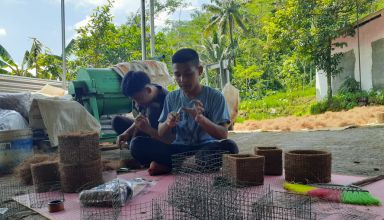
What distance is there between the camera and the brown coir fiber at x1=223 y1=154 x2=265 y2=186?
2615 millimetres

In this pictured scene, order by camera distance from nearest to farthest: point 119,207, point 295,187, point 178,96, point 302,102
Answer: point 119,207 → point 295,187 → point 178,96 → point 302,102

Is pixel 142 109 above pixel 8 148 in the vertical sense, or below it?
above

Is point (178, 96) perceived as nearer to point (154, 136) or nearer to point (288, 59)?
point (154, 136)

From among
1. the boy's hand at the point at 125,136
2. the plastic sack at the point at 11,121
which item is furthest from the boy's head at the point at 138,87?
the plastic sack at the point at 11,121

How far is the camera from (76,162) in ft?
9.66

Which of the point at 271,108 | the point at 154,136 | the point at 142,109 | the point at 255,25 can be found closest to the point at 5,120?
the point at 142,109

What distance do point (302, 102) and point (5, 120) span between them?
14.3 meters

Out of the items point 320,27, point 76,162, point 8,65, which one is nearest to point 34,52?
point 8,65

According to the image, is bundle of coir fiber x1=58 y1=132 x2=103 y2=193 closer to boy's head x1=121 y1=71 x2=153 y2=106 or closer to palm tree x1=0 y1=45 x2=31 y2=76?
boy's head x1=121 y1=71 x2=153 y2=106

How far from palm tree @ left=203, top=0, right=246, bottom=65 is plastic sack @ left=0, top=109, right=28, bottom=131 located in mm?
18857

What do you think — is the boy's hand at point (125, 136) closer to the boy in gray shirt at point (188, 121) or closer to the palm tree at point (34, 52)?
the boy in gray shirt at point (188, 121)

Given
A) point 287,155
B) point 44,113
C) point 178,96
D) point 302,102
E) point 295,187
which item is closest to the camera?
point 295,187

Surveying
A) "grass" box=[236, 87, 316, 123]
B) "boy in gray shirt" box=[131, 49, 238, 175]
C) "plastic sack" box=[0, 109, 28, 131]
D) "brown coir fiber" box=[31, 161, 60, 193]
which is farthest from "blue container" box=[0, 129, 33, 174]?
"grass" box=[236, 87, 316, 123]

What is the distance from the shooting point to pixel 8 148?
4180mm
